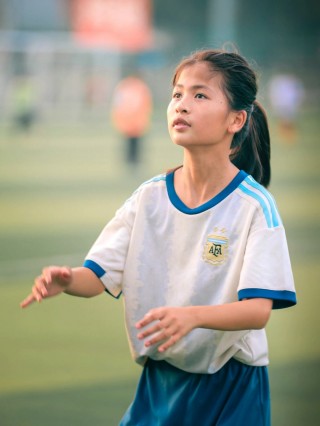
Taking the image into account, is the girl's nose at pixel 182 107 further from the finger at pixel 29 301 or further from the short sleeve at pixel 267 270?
the finger at pixel 29 301

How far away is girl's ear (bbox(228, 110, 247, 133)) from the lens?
335 cm

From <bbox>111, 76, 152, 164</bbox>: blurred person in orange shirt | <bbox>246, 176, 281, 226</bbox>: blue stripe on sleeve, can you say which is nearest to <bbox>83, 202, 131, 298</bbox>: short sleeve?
<bbox>246, 176, 281, 226</bbox>: blue stripe on sleeve

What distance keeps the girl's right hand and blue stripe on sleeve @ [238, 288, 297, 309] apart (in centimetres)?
55

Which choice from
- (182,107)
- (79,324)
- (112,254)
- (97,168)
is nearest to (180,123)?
(182,107)

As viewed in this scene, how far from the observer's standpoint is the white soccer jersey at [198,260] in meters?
3.12

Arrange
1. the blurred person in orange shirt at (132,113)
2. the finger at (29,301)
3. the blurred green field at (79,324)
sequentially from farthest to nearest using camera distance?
the blurred person in orange shirt at (132,113)
the blurred green field at (79,324)
the finger at (29,301)

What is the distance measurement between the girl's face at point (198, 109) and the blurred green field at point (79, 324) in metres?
2.04

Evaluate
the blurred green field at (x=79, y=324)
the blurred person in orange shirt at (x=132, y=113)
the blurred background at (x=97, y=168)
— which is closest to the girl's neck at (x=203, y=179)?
the blurred background at (x=97, y=168)

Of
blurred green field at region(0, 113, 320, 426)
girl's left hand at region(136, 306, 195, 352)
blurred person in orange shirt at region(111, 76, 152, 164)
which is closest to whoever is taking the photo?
girl's left hand at region(136, 306, 195, 352)

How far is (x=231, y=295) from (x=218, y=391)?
0.36 meters

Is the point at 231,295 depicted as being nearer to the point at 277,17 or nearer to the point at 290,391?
the point at 290,391

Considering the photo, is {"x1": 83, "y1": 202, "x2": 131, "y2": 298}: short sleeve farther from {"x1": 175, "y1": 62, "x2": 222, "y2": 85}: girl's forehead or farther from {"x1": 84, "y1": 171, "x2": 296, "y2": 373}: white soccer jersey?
{"x1": 175, "y1": 62, "x2": 222, "y2": 85}: girl's forehead

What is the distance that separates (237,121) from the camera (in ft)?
11.0

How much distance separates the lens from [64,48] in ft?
139
